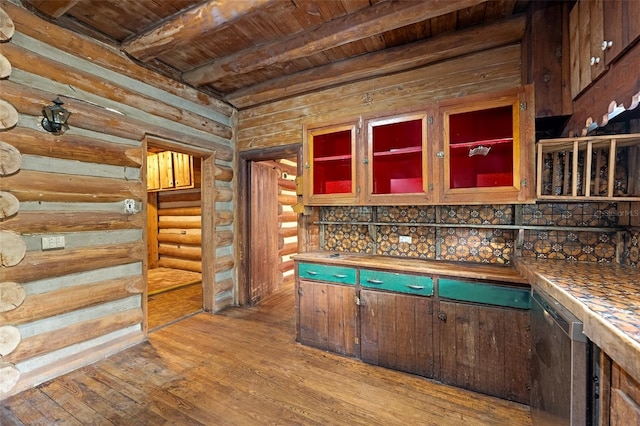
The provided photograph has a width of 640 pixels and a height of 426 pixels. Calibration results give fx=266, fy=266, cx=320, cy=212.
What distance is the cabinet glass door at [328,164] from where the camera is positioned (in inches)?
108

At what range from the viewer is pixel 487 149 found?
217 centimetres

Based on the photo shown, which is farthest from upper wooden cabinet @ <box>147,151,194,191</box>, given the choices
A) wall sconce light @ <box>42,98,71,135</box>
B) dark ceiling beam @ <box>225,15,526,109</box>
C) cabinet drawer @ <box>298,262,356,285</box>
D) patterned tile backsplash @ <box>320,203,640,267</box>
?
cabinet drawer @ <box>298,262,356,285</box>

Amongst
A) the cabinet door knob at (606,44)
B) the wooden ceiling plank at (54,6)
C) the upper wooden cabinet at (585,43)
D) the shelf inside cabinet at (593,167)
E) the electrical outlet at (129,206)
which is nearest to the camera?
the cabinet door knob at (606,44)

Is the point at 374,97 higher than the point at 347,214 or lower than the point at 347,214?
higher

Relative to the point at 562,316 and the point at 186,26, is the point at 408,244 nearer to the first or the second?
the point at 562,316

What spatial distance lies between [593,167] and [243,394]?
3.13 meters

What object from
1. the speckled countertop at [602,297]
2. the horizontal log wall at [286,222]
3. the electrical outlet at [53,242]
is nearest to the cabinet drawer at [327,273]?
the speckled countertop at [602,297]

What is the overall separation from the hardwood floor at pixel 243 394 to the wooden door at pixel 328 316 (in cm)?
10

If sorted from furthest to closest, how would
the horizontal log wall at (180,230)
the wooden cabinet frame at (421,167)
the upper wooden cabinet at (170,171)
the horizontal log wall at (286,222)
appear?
the horizontal log wall at (180,230), the upper wooden cabinet at (170,171), the horizontal log wall at (286,222), the wooden cabinet frame at (421,167)

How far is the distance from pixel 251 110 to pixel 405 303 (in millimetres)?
3226

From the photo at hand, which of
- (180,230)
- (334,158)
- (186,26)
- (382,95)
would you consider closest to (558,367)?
(334,158)

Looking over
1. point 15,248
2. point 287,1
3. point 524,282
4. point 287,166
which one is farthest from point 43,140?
point 524,282

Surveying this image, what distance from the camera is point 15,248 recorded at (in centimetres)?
199

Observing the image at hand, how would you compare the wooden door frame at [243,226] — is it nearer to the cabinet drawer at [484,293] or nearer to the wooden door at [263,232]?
the wooden door at [263,232]
